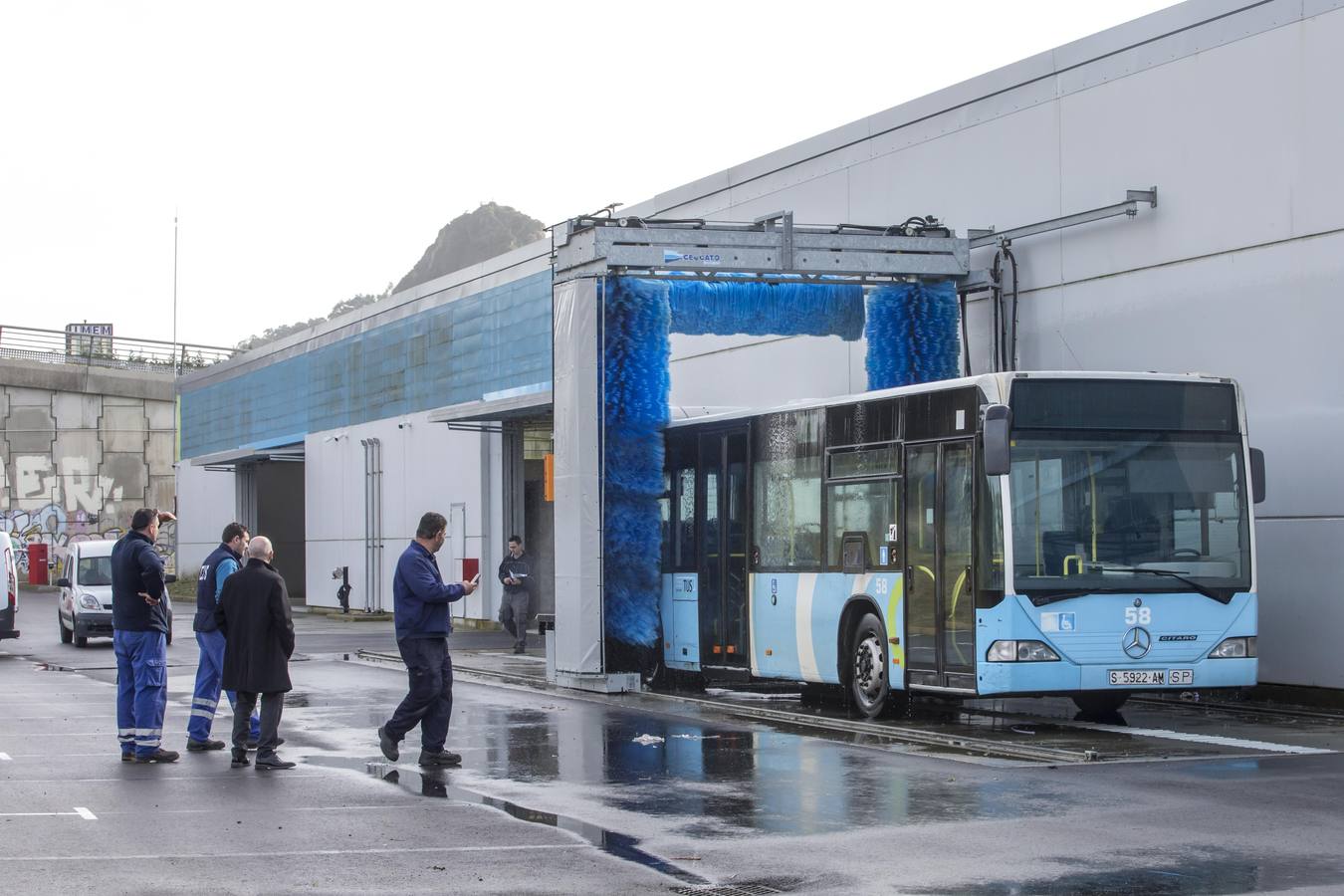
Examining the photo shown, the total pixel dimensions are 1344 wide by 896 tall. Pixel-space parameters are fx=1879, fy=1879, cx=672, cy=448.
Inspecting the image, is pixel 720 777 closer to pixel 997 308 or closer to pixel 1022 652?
pixel 1022 652

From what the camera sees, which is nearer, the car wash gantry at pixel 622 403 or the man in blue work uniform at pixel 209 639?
the man in blue work uniform at pixel 209 639

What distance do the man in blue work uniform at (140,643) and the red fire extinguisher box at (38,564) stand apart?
1935 inches

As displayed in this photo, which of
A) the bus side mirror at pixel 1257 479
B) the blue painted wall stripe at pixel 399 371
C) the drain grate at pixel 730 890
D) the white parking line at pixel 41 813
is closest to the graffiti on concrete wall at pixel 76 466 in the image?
the blue painted wall stripe at pixel 399 371

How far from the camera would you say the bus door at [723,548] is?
18.4m

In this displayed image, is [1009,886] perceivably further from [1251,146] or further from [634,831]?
[1251,146]

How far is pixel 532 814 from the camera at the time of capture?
10.8 m

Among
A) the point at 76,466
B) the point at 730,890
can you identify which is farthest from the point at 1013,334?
the point at 76,466

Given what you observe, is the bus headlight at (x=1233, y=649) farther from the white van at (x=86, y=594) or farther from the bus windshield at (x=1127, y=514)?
the white van at (x=86, y=594)

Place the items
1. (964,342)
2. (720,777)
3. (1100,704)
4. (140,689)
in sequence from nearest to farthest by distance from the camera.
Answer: (720,777) → (140,689) → (1100,704) → (964,342)

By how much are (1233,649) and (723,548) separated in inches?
220

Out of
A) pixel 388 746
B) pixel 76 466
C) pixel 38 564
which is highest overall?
pixel 76 466

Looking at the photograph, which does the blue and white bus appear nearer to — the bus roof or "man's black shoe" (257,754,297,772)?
the bus roof

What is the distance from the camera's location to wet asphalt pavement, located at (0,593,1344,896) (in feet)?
28.4

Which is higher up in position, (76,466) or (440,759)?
(76,466)
